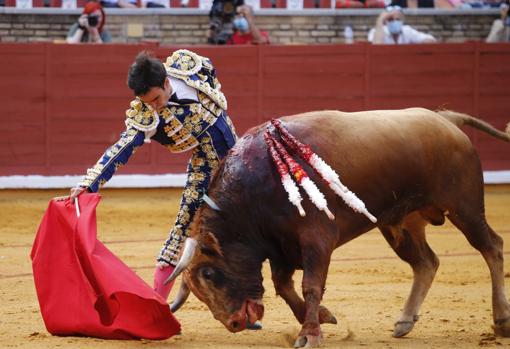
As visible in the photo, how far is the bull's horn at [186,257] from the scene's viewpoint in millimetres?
4566

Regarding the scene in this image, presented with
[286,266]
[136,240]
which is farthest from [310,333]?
[136,240]

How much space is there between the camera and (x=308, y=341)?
4.48m

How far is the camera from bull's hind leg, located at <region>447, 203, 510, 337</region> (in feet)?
16.4

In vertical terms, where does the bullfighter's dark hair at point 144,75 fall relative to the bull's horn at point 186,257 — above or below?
above

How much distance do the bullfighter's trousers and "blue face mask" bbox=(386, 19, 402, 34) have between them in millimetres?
7018

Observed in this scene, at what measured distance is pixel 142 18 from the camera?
12305mm

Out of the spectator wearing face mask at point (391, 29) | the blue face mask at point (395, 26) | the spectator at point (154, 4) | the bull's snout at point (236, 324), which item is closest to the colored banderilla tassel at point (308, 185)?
the bull's snout at point (236, 324)

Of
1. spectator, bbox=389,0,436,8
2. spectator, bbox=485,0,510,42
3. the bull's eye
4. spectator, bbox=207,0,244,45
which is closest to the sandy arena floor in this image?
the bull's eye

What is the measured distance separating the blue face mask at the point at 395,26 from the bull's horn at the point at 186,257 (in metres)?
7.57

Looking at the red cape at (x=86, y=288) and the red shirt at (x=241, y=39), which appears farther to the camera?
the red shirt at (x=241, y=39)

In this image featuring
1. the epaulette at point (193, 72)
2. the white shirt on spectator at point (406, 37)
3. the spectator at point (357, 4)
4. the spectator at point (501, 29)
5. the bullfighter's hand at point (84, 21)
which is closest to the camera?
the epaulette at point (193, 72)

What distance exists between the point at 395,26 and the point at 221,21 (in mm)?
1824

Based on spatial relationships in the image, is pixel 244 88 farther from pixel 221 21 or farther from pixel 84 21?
pixel 84 21

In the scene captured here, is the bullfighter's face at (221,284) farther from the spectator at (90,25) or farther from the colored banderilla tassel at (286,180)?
the spectator at (90,25)
